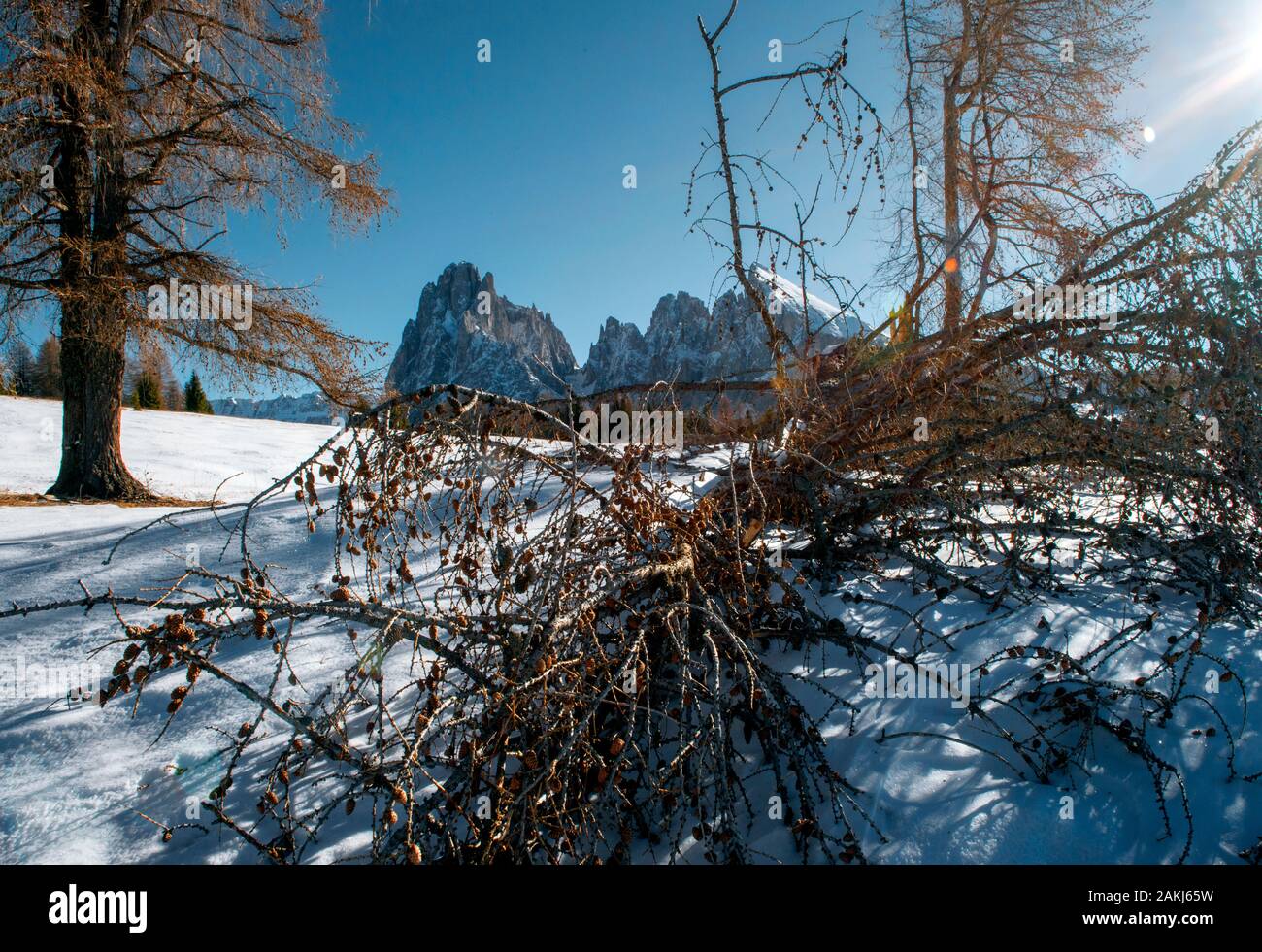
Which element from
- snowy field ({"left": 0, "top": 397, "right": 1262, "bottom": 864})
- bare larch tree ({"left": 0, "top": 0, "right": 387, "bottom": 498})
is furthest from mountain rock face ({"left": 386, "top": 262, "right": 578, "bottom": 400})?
snowy field ({"left": 0, "top": 397, "right": 1262, "bottom": 864})

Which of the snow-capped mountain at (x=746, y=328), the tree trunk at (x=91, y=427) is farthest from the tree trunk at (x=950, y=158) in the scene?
the tree trunk at (x=91, y=427)

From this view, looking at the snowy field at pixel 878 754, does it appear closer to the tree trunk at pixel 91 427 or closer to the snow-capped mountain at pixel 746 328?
the snow-capped mountain at pixel 746 328

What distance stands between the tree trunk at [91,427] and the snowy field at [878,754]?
20.5 ft

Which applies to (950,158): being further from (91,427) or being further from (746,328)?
(91,427)

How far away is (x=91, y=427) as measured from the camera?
789 cm

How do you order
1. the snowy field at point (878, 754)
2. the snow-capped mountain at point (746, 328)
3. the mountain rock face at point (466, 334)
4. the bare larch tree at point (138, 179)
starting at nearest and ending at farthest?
the snowy field at point (878, 754) → the snow-capped mountain at point (746, 328) → the bare larch tree at point (138, 179) → the mountain rock face at point (466, 334)

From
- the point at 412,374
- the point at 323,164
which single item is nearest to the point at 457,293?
the point at 412,374

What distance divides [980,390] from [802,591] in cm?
145

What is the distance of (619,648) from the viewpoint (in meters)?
1.74

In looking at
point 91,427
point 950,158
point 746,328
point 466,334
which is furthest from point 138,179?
point 466,334

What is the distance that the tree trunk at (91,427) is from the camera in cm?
777

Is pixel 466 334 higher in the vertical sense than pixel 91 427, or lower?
higher

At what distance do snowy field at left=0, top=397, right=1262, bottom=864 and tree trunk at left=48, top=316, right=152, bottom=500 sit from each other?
626 cm

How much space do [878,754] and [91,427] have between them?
9790 mm
